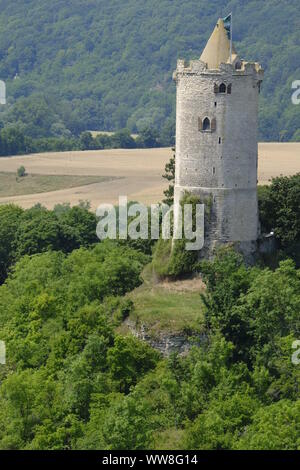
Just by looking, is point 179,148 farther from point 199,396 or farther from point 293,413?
point 293,413

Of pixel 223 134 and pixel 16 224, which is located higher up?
pixel 223 134

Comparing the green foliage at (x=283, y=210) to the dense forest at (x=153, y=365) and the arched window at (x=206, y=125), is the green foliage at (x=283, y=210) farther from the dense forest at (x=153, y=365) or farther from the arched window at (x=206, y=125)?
the arched window at (x=206, y=125)

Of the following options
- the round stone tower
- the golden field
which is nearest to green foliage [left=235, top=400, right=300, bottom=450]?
the round stone tower
